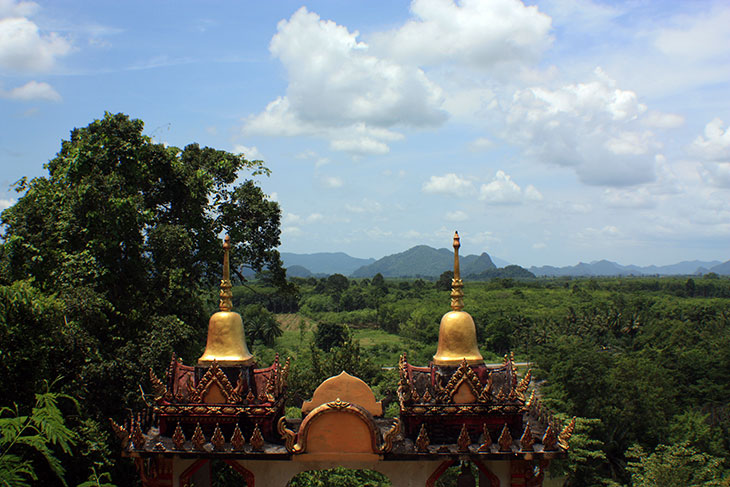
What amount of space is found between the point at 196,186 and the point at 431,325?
7189 centimetres

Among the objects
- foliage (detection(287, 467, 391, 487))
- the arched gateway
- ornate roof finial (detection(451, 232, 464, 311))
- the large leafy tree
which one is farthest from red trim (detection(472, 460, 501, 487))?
the large leafy tree

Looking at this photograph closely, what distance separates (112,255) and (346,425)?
12274 millimetres

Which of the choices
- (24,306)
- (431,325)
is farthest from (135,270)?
(431,325)

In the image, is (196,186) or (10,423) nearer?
(10,423)

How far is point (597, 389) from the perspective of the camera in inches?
1532

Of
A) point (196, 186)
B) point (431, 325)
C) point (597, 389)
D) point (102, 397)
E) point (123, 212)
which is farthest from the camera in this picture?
point (431, 325)

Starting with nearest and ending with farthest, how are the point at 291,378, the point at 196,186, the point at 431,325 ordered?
the point at 196,186
the point at 291,378
the point at 431,325

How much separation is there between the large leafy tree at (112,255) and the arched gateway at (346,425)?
194 inches

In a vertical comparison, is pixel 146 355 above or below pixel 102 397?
above

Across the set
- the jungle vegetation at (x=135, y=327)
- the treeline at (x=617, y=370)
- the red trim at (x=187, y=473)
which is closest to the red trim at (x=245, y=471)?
the red trim at (x=187, y=473)

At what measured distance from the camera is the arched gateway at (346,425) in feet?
42.0

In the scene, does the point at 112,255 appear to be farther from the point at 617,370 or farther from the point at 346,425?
the point at 617,370

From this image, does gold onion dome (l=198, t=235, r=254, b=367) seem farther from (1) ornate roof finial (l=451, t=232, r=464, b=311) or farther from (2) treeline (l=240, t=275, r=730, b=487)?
(2) treeline (l=240, t=275, r=730, b=487)

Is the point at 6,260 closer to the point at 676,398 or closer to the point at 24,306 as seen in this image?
the point at 24,306
